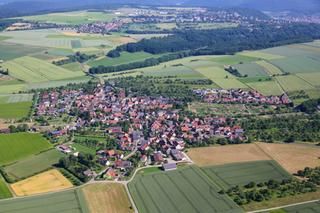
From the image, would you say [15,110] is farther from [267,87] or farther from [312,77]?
[312,77]

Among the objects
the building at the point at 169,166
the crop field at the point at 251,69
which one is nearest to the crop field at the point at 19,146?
the building at the point at 169,166

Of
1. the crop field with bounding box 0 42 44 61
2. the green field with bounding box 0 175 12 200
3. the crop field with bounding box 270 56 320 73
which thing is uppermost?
the crop field with bounding box 0 42 44 61

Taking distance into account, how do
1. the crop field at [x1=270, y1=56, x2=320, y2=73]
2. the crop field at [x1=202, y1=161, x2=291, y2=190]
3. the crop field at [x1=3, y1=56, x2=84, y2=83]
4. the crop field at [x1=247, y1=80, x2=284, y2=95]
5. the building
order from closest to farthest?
the crop field at [x1=202, y1=161, x2=291, y2=190] → the building → the crop field at [x1=247, y1=80, x2=284, y2=95] → the crop field at [x1=3, y1=56, x2=84, y2=83] → the crop field at [x1=270, y1=56, x2=320, y2=73]

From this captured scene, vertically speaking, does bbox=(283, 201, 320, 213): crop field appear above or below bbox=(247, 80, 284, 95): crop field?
below

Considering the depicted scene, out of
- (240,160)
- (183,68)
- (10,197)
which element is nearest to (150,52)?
(183,68)

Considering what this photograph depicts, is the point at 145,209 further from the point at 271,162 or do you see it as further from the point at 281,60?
the point at 281,60

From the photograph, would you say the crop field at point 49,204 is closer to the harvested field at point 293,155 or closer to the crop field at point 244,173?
the crop field at point 244,173

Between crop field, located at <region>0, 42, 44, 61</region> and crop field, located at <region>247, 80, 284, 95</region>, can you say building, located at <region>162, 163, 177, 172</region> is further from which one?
crop field, located at <region>0, 42, 44, 61</region>

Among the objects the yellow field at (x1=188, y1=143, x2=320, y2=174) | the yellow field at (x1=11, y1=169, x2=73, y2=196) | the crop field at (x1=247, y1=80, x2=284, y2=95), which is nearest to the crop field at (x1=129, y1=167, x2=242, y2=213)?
the yellow field at (x1=188, y1=143, x2=320, y2=174)
